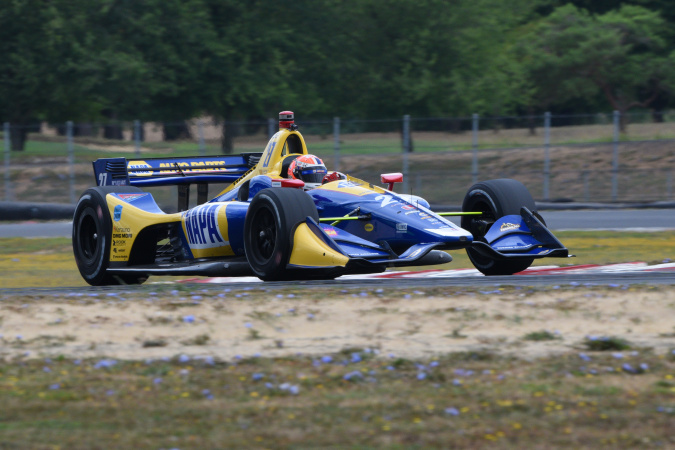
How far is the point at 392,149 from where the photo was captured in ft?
76.4

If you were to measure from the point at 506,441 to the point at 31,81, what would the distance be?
25719 mm

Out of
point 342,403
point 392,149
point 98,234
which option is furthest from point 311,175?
point 392,149

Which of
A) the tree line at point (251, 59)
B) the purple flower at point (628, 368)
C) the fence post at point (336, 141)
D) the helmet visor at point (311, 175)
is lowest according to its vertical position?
the purple flower at point (628, 368)

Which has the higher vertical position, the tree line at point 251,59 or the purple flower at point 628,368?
the tree line at point 251,59

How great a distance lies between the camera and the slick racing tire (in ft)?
36.8

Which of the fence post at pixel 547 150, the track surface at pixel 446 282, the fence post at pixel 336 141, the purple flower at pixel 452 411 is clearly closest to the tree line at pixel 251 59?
the fence post at pixel 547 150

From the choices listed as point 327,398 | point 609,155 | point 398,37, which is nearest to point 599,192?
point 609,155

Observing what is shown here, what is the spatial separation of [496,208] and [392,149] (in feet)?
41.5

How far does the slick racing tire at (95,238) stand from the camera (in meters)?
11.2

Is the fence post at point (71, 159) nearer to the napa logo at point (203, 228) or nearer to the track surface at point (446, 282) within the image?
the napa logo at point (203, 228)

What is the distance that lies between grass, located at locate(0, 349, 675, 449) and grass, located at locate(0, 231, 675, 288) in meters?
5.97

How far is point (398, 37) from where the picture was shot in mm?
31188

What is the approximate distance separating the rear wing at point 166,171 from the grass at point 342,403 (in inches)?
237

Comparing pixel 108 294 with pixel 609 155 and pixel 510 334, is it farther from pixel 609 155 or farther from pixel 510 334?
pixel 609 155
